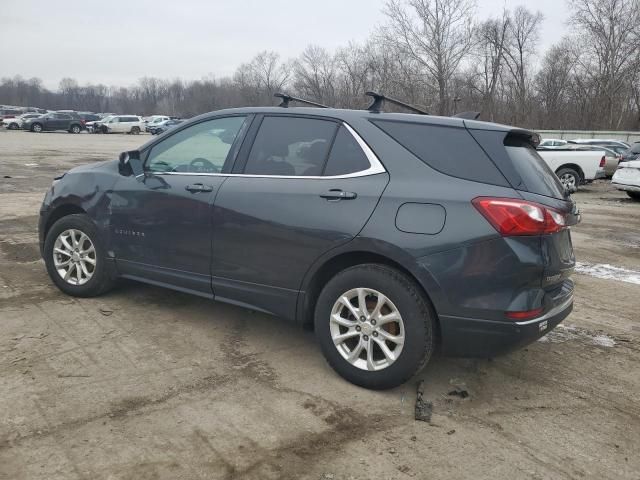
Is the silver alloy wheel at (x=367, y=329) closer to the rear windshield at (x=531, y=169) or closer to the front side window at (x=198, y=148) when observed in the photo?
the rear windshield at (x=531, y=169)

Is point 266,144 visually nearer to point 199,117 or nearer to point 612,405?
point 199,117

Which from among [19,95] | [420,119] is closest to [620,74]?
[420,119]

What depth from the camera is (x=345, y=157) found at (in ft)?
11.9

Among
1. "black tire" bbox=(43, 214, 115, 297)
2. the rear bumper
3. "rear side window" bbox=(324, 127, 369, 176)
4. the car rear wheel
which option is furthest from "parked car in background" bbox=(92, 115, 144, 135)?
the rear bumper

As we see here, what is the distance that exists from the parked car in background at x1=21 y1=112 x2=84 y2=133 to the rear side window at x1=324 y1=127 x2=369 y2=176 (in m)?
50.1

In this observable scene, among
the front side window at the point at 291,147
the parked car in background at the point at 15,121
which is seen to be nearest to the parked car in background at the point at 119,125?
the parked car in background at the point at 15,121

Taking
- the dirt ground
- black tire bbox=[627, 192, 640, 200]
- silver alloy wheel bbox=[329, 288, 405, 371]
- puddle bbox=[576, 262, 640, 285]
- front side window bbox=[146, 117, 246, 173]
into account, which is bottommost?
the dirt ground

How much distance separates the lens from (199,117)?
4.43 meters

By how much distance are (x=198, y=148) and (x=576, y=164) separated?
Answer: 15487mm

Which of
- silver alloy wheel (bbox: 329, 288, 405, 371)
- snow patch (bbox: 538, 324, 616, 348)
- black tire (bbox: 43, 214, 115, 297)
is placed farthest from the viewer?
black tire (bbox: 43, 214, 115, 297)

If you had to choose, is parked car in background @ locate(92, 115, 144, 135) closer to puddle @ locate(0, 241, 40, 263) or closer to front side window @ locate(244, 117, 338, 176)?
puddle @ locate(0, 241, 40, 263)

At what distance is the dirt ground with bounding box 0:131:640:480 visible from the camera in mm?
2750

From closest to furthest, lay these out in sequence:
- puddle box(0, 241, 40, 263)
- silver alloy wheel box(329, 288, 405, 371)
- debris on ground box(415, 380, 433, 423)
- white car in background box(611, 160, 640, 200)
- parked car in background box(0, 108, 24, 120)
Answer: debris on ground box(415, 380, 433, 423), silver alloy wheel box(329, 288, 405, 371), puddle box(0, 241, 40, 263), white car in background box(611, 160, 640, 200), parked car in background box(0, 108, 24, 120)

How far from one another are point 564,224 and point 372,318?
1.26m
